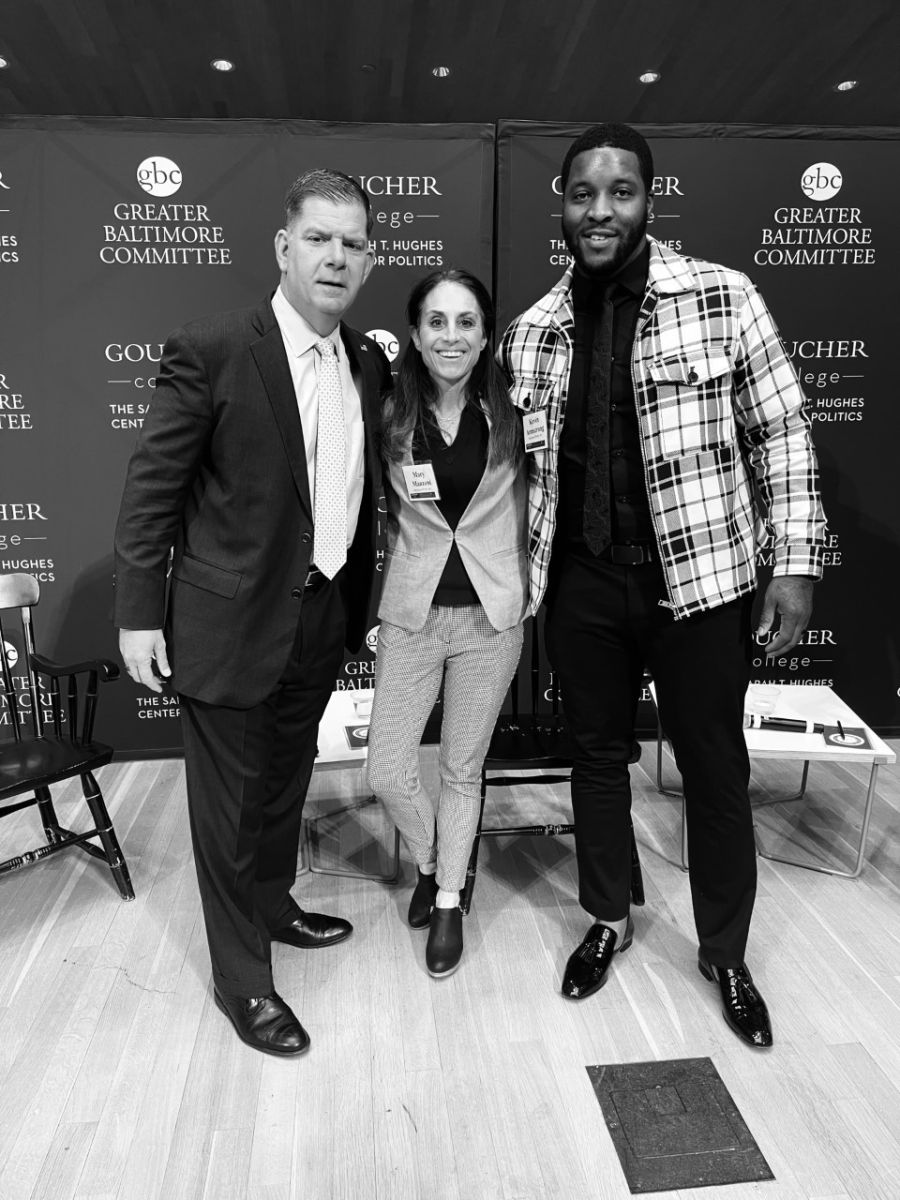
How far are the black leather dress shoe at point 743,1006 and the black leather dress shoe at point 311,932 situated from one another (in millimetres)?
969

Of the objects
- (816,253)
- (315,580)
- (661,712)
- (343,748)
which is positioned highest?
(816,253)

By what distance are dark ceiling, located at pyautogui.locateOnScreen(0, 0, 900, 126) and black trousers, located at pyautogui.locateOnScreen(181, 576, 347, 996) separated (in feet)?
10.8

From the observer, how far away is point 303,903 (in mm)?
2484

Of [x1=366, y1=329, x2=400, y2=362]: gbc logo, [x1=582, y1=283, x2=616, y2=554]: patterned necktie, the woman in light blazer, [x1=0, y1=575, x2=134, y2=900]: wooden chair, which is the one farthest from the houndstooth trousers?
[x1=366, y1=329, x2=400, y2=362]: gbc logo

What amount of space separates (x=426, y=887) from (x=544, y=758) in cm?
49

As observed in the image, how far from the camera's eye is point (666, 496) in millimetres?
1730

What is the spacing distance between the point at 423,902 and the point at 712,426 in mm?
1497

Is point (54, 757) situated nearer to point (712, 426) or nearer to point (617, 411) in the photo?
point (617, 411)

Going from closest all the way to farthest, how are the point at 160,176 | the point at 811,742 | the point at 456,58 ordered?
1. the point at 811,742
2. the point at 160,176
3. the point at 456,58

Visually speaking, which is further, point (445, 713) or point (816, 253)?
point (816, 253)

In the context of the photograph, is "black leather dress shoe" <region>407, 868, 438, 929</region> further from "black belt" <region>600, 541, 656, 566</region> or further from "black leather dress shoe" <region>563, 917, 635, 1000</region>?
A: "black belt" <region>600, 541, 656, 566</region>

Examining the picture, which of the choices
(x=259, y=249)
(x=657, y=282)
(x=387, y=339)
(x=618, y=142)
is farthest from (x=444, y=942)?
(x=259, y=249)

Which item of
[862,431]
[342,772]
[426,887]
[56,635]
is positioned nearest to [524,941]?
[426,887]

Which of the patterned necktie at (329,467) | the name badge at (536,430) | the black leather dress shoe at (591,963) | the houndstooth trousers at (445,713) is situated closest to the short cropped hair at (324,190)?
the patterned necktie at (329,467)
